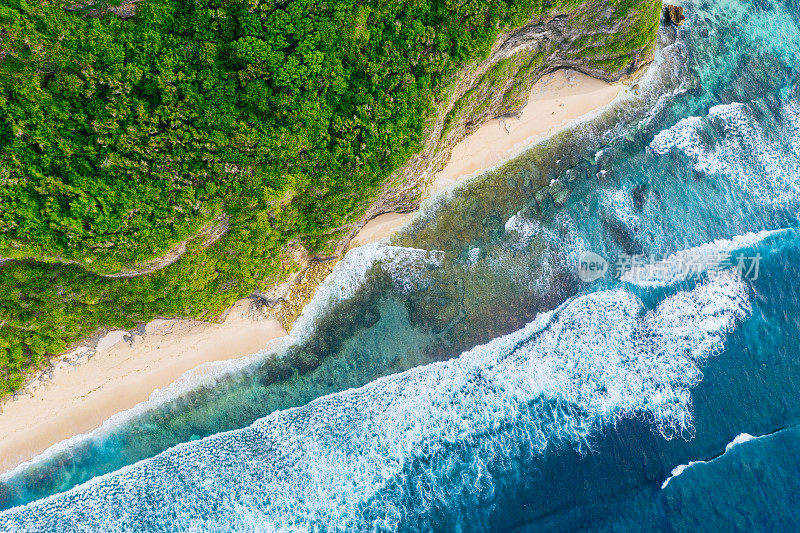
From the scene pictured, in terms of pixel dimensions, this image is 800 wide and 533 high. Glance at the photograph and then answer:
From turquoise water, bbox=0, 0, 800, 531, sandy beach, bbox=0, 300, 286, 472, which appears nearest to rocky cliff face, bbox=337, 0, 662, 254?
turquoise water, bbox=0, 0, 800, 531

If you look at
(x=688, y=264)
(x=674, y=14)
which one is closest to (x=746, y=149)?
(x=688, y=264)

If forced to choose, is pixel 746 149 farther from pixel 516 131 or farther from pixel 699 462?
pixel 699 462

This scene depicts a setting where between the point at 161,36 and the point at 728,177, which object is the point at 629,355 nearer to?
the point at 728,177

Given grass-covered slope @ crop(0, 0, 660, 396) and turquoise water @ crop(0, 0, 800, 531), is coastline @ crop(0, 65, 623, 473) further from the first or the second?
grass-covered slope @ crop(0, 0, 660, 396)

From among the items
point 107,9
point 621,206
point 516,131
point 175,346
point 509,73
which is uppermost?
point 107,9

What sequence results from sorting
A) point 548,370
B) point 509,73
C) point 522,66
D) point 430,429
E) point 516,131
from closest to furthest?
1. point 509,73
2. point 522,66
3. point 430,429
4. point 548,370
5. point 516,131
